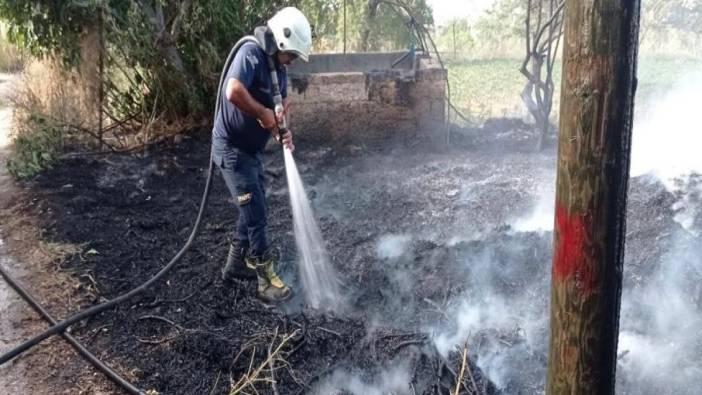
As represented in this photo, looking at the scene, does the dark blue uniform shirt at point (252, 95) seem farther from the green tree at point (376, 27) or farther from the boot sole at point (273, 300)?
the green tree at point (376, 27)

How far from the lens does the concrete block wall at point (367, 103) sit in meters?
8.29

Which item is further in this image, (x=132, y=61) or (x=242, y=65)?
(x=132, y=61)

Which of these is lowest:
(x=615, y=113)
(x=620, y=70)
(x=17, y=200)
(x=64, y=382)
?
(x=64, y=382)

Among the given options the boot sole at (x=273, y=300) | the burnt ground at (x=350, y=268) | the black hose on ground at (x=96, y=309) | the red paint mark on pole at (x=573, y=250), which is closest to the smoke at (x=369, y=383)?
the burnt ground at (x=350, y=268)

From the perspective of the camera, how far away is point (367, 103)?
8.47 meters

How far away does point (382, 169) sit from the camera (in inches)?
311

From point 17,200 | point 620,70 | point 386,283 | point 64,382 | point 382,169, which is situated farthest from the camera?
point 382,169

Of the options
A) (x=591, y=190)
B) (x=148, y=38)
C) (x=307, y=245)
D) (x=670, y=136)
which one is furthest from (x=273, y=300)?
(x=670, y=136)

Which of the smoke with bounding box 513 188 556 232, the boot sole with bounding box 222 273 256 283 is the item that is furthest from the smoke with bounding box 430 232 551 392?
the boot sole with bounding box 222 273 256 283

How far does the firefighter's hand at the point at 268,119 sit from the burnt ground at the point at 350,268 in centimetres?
136

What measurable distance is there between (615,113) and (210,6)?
23.9ft

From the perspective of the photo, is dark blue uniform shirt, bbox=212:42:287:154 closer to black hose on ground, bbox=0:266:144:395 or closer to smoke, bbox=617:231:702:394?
black hose on ground, bbox=0:266:144:395

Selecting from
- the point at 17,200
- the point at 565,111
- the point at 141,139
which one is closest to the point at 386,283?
the point at 565,111

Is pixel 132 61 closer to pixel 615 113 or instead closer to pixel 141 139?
pixel 141 139
